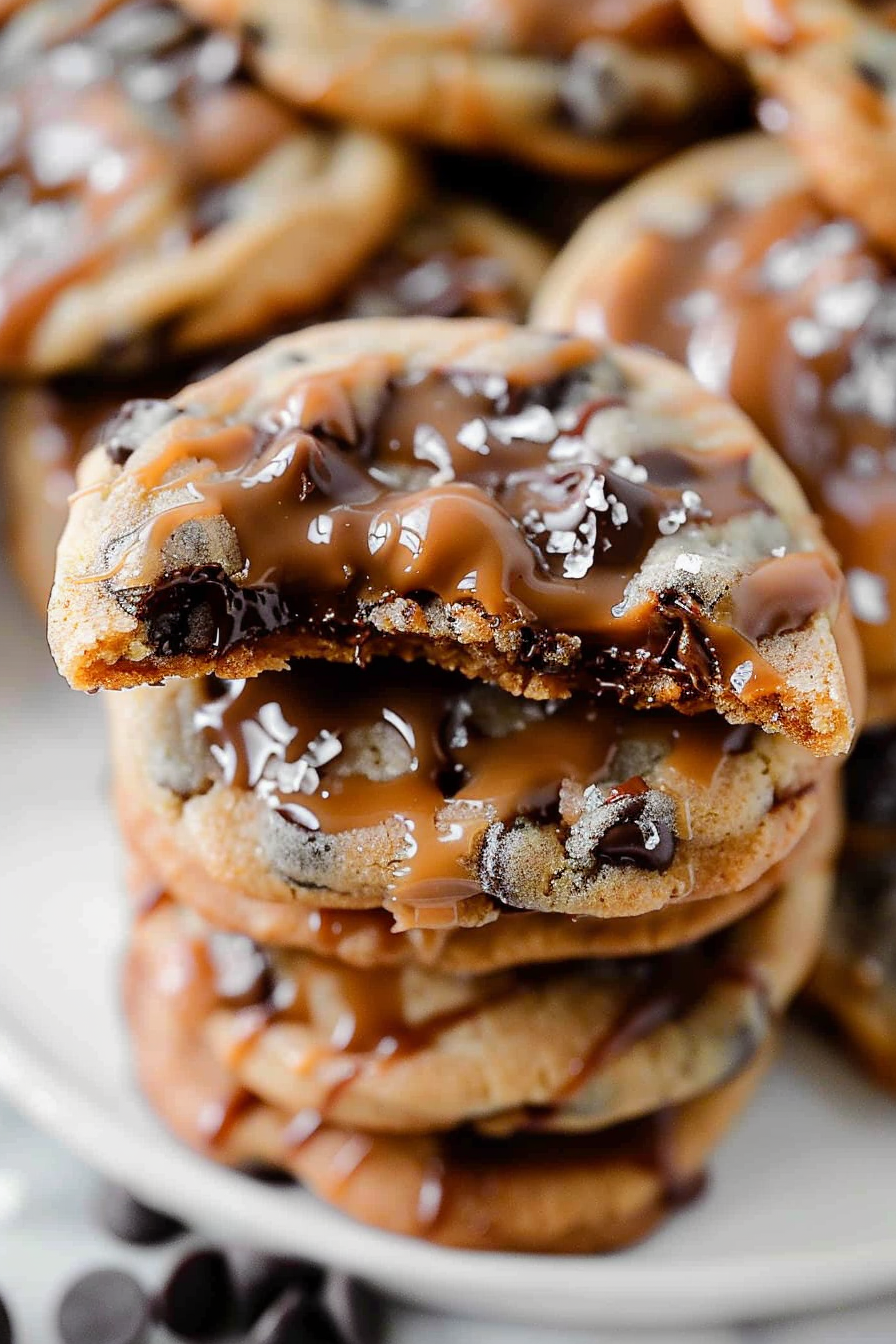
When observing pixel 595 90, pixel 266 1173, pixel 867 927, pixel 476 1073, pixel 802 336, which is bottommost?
pixel 867 927

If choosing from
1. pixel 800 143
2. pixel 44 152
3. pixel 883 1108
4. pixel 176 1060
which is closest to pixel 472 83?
pixel 800 143

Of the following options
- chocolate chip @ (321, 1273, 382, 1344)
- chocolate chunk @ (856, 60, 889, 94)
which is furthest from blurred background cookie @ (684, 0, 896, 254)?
chocolate chip @ (321, 1273, 382, 1344)

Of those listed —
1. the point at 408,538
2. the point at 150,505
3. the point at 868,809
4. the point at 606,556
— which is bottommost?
the point at 868,809

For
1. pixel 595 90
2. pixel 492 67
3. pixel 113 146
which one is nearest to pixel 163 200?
pixel 113 146

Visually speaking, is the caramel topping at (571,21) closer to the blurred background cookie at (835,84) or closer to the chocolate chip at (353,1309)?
the blurred background cookie at (835,84)

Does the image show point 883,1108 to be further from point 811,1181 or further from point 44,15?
point 44,15

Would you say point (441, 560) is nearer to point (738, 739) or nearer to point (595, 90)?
point (738, 739)

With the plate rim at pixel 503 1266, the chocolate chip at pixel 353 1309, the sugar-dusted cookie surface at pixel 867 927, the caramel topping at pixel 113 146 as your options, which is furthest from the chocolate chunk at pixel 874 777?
the caramel topping at pixel 113 146

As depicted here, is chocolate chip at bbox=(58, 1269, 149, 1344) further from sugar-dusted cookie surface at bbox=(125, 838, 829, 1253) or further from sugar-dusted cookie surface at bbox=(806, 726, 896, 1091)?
sugar-dusted cookie surface at bbox=(806, 726, 896, 1091)
